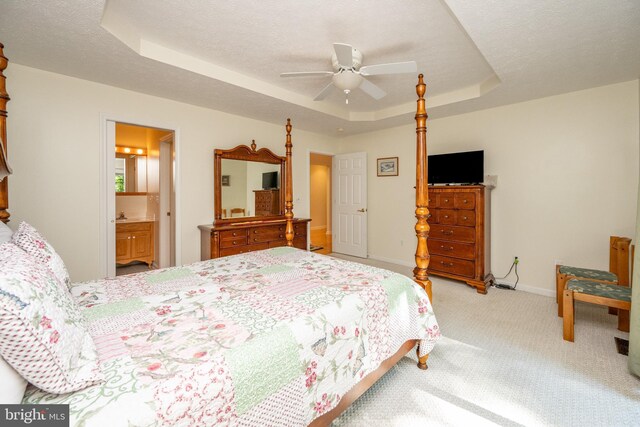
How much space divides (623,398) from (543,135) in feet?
9.65

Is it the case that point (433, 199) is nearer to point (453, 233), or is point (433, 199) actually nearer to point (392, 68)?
point (453, 233)

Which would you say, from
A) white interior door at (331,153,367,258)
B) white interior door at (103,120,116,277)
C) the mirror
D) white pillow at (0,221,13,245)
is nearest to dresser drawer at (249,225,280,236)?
white interior door at (103,120,116,277)

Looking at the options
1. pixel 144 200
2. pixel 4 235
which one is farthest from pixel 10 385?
pixel 144 200

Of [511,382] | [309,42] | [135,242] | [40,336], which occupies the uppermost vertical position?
[309,42]

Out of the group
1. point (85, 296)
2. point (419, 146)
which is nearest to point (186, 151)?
point (85, 296)

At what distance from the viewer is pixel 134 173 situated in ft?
16.7

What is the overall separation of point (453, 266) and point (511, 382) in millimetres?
2103

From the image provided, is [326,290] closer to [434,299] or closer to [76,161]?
[434,299]

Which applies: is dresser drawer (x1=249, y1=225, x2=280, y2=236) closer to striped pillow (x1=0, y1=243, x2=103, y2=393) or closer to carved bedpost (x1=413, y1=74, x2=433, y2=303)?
carved bedpost (x1=413, y1=74, x2=433, y2=303)

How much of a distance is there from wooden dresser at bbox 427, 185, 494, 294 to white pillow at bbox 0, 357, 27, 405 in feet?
13.3

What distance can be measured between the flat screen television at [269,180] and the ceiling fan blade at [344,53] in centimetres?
249

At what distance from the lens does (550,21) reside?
1.93m

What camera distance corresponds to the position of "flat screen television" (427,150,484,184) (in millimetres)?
3795

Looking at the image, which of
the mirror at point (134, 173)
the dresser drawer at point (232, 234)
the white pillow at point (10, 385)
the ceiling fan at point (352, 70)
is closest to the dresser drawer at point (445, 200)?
the ceiling fan at point (352, 70)
